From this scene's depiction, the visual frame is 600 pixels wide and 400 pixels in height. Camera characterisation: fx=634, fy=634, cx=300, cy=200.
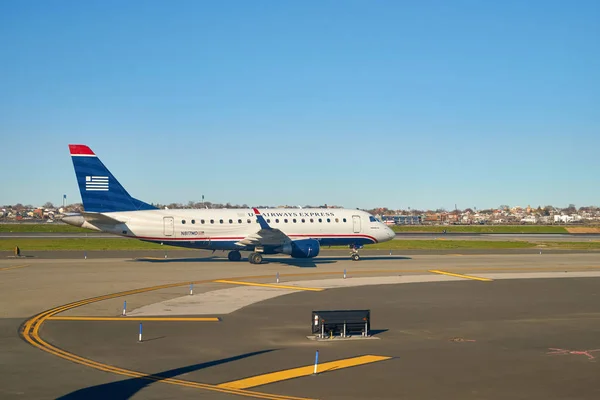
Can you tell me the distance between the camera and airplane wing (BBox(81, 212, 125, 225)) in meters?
45.3

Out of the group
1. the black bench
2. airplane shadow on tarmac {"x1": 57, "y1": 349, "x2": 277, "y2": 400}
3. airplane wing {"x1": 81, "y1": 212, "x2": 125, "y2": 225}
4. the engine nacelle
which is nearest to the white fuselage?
airplane wing {"x1": 81, "y1": 212, "x2": 125, "y2": 225}

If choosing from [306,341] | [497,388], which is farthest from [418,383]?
[306,341]

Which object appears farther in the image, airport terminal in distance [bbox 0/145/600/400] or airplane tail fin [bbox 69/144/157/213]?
airplane tail fin [bbox 69/144/157/213]

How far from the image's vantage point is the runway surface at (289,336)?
595 inches

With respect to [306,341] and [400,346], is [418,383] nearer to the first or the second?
[400,346]

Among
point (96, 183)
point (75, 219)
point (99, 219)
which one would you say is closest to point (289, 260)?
point (99, 219)

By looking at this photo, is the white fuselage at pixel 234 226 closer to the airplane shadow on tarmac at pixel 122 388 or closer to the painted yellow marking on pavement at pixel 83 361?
the painted yellow marking on pavement at pixel 83 361

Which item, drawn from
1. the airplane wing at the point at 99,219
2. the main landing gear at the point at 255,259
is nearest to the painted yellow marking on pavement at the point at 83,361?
the airplane wing at the point at 99,219

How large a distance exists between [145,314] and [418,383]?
1369cm

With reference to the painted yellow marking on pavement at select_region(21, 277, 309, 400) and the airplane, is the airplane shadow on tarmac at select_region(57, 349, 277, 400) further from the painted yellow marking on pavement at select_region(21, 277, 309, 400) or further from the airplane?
the airplane

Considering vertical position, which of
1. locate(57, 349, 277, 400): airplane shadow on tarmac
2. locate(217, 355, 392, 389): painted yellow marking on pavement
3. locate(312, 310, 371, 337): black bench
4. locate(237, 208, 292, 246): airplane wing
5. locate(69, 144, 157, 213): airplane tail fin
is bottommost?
locate(217, 355, 392, 389): painted yellow marking on pavement

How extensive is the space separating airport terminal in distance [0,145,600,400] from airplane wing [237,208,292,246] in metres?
0.12

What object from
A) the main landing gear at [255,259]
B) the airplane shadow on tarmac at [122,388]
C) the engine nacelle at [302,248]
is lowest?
the airplane shadow on tarmac at [122,388]

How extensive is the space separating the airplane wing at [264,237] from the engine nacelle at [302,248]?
1.08m
